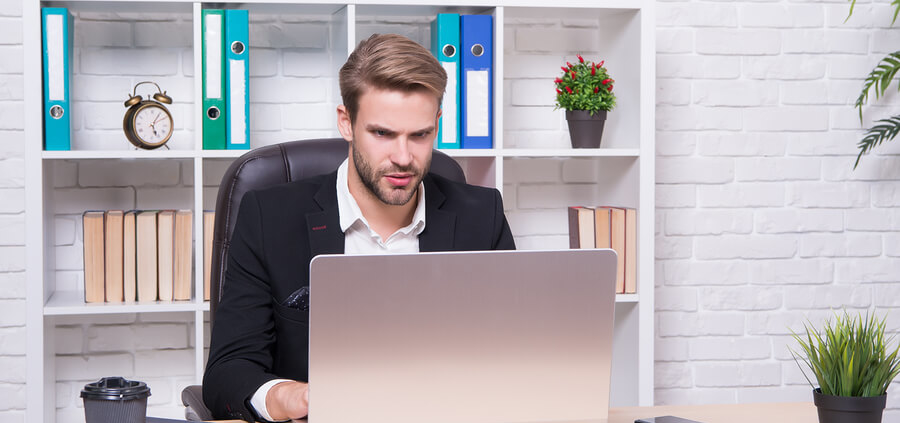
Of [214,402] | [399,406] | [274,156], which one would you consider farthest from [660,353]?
[399,406]

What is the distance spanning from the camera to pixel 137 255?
214 centimetres

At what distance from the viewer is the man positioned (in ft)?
4.83

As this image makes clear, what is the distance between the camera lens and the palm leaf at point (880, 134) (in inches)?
99.8

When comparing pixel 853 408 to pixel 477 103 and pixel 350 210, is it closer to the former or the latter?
pixel 350 210

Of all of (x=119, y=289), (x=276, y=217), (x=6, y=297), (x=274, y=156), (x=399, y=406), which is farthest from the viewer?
(x=6, y=297)

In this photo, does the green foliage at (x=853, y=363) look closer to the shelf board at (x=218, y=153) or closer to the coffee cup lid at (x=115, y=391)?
the coffee cup lid at (x=115, y=391)

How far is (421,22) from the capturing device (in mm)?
2479

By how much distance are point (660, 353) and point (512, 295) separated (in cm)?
184

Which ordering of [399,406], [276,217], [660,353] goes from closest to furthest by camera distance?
1. [399,406]
2. [276,217]
3. [660,353]

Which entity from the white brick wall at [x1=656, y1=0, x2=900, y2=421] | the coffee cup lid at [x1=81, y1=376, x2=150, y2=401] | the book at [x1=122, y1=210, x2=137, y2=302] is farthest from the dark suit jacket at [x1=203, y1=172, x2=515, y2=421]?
the white brick wall at [x1=656, y1=0, x2=900, y2=421]

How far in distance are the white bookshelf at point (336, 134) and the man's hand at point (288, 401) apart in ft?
3.47

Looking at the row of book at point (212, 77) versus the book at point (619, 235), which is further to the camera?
the book at point (619, 235)

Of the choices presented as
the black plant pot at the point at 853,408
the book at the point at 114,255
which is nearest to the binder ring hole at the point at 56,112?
the book at the point at 114,255

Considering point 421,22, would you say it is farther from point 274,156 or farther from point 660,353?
point 660,353
